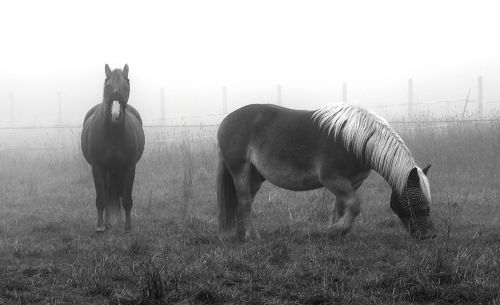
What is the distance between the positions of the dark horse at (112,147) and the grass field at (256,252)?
14.8 inches

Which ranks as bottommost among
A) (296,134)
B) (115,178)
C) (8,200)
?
(8,200)

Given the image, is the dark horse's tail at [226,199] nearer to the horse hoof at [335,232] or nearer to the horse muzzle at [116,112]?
the horse hoof at [335,232]

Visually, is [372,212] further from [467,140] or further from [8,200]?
[8,200]

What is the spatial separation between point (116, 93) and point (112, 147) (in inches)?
30.9

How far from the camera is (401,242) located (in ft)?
18.2

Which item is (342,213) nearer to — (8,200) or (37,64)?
(8,200)

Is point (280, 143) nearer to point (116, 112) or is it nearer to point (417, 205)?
point (417, 205)

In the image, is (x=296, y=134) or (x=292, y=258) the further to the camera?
(x=296, y=134)

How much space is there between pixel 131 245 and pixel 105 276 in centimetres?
115

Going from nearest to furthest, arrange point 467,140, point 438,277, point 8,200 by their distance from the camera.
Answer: point 438,277 → point 8,200 → point 467,140

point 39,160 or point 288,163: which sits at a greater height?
point 288,163

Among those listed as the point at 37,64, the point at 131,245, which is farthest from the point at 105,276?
the point at 37,64

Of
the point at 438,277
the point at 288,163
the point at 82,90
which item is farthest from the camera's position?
the point at 82,90

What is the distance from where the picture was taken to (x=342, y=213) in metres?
5.82
